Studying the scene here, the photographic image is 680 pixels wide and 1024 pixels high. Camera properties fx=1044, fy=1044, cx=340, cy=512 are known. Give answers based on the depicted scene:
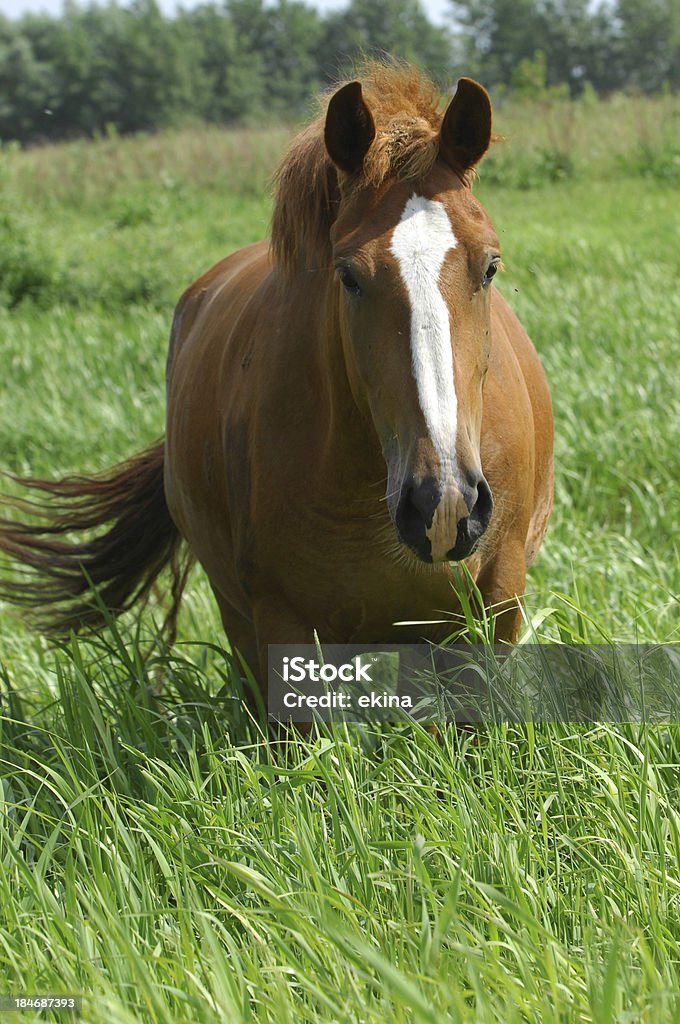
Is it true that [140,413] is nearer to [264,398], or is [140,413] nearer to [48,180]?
[264,398]

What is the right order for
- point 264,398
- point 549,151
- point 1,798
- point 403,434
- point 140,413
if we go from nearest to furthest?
point 403,434 → point 1,798 → point 264,398 → point 140,413 → point 549,151

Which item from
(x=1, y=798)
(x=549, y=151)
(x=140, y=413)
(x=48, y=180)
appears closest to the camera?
(x=1, y=798)

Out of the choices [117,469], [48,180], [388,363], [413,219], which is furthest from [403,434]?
[48,180]

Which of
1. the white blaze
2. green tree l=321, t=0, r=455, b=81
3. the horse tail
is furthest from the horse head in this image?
green tree l=321, t=0, r=455, b=81

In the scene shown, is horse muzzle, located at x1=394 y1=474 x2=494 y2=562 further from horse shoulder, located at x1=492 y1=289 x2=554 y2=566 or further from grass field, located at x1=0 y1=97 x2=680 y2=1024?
horse shoulder, located at x1=492 y1=289 x2=554 y2=566

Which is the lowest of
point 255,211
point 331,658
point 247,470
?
point 331,658

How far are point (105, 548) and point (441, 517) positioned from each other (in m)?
2.68

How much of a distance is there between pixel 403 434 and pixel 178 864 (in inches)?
41.4

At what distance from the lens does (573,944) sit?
1990 mm

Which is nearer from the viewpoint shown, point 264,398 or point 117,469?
point 264,398

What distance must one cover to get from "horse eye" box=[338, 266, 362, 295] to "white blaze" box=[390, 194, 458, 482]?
120mm

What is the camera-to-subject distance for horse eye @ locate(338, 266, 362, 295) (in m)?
2.28

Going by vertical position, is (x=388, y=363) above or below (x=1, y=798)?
above

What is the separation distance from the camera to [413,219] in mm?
2244
